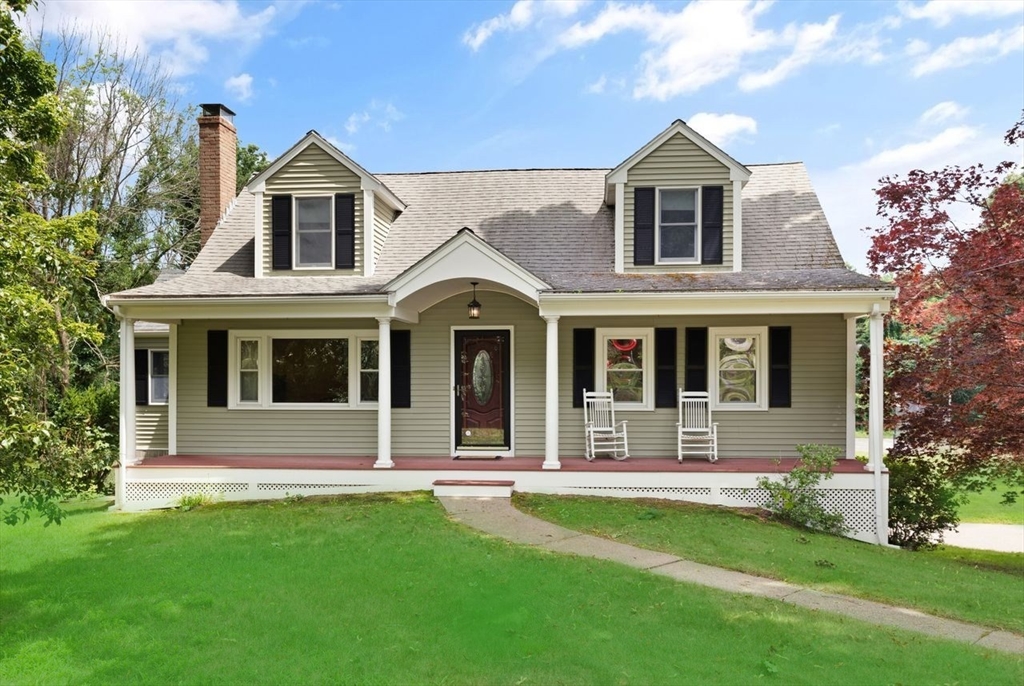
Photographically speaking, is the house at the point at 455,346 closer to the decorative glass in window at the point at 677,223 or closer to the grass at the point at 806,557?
the decorative glass in window at the point at 677,223

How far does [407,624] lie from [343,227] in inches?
312

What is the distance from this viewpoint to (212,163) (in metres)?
13.4

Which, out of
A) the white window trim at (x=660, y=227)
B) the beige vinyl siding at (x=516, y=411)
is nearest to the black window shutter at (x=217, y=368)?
the beige vinyl siding at (x=516, y=411)

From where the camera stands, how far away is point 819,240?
11.6 metres

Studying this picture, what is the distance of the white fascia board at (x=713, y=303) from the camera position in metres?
9.46

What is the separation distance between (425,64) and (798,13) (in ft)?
30.9

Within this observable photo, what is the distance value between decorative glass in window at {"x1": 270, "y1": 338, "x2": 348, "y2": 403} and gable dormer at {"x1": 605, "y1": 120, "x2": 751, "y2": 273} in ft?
16.8

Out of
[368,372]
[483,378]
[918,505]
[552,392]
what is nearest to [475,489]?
[552,392]

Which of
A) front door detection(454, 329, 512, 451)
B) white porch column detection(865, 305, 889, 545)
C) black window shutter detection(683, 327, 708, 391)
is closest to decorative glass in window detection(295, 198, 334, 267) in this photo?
front door detection(454, 329, 512, 451)

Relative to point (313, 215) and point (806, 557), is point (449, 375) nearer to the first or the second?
point (313, 215)

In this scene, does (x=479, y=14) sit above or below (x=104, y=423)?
above

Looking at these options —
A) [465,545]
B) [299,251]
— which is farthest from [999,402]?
[299,251]

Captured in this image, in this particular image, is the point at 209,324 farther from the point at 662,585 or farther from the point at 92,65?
the point at 92,65

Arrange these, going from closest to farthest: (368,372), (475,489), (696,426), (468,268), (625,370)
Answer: (475,489)
(468,268)
(696,426)
(625,370)
(368,372)
